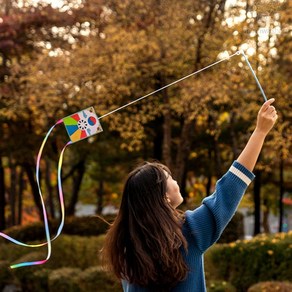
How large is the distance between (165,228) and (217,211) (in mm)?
180

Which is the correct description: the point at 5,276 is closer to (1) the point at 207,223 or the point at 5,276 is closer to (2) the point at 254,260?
(2) the point at 254,260

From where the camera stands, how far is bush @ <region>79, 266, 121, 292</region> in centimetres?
836

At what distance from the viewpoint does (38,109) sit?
1234cm

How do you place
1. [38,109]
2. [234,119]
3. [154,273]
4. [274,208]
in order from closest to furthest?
[154,273], [38,109], [234,119], [274,208]

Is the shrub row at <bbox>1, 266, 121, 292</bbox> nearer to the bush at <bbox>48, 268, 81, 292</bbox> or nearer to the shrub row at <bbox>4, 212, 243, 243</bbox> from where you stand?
the bush at <bbox>48, 268, 81, 292</bbox>

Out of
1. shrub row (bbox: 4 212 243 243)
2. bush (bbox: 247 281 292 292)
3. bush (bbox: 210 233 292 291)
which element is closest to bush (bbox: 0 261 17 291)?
bush (bbox: 210 233 292 291)

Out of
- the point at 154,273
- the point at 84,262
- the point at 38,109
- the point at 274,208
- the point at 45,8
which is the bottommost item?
the point at 274,208

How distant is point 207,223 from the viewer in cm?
217

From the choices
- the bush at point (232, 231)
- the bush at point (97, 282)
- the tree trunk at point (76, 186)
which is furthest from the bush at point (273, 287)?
the tree trunk at point (76, 186)

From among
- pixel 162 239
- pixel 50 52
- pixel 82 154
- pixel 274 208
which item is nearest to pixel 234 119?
pixel 82 154

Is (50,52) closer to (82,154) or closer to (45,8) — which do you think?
(45,8)

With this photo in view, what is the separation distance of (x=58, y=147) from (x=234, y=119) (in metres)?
4.03

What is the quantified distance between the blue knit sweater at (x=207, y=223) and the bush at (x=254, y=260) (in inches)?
201

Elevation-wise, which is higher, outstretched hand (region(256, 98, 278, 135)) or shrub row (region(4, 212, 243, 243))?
outstretched hand (region(256, 98, 278, 135))
